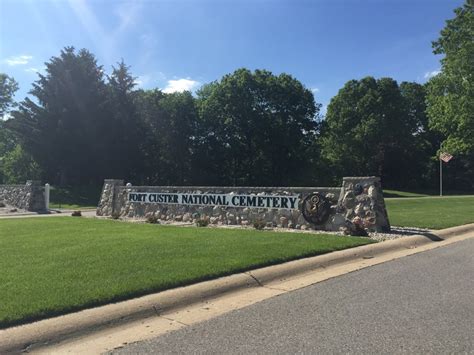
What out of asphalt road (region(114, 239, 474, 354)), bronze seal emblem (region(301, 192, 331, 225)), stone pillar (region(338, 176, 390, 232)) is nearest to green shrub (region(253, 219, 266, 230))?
bronze seal emblem (region(301, 192, 331, 225))

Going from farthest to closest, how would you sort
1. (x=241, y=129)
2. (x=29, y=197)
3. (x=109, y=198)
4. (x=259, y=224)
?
(x=241, y=129) → (x=29, y=197) → (x=109, y=198) → (x=259, y=224)

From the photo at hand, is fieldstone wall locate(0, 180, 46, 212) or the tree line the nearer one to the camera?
fieldstone wall locate(0, 180, 46, 212)

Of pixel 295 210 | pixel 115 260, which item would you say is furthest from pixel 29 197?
pixel 115 260

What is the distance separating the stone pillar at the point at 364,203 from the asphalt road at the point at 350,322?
192 inches

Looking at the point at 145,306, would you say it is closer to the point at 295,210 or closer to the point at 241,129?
the point at 295,210

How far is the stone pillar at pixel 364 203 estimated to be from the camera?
12.2 meters

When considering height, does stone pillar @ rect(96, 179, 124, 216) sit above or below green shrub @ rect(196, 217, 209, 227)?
above

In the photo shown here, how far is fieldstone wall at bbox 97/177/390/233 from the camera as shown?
12367mm

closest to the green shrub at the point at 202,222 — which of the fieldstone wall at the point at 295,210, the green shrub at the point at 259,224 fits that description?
the fieldstone wall at the point at 295,210

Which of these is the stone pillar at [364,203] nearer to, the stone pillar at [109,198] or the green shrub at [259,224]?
the green shrub at [259,224]

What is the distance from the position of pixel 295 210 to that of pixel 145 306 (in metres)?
8.59

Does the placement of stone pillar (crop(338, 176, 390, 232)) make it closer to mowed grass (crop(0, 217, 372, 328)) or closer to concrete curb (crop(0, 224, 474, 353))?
mowed grass (crop(0, 217, 372, 328))

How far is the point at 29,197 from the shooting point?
89.1 ft

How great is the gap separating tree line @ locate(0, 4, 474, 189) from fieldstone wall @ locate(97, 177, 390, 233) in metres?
24.6
